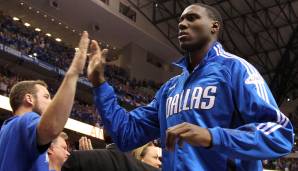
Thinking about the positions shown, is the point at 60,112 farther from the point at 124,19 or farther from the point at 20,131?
the point at 124,19

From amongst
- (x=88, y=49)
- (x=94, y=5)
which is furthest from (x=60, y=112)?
(x=94, y=5)

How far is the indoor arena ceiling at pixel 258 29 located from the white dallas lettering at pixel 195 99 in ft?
67.4

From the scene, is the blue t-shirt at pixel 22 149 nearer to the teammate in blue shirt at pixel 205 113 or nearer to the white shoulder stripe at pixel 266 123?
the teammate in blue shirt at pixel 205 113

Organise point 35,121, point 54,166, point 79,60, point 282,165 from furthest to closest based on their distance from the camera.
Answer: point 282,165
point 54,166
point 35,121
point 79,60

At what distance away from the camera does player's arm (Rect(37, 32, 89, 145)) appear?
2.45 metres

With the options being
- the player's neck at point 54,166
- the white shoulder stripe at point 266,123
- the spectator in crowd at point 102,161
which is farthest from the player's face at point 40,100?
the white shoulder stripe at point 266,123

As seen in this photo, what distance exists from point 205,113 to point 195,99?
0.08 m

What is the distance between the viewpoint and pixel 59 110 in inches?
96.3

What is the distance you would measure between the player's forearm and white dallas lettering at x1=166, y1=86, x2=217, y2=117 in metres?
0.58

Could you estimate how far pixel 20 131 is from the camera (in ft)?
9.17

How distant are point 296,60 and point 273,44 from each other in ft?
5.00

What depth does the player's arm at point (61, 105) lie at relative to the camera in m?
2.45

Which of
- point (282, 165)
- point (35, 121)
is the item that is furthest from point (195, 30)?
point (282, 165)

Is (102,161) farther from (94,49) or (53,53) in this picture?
(53,53)
